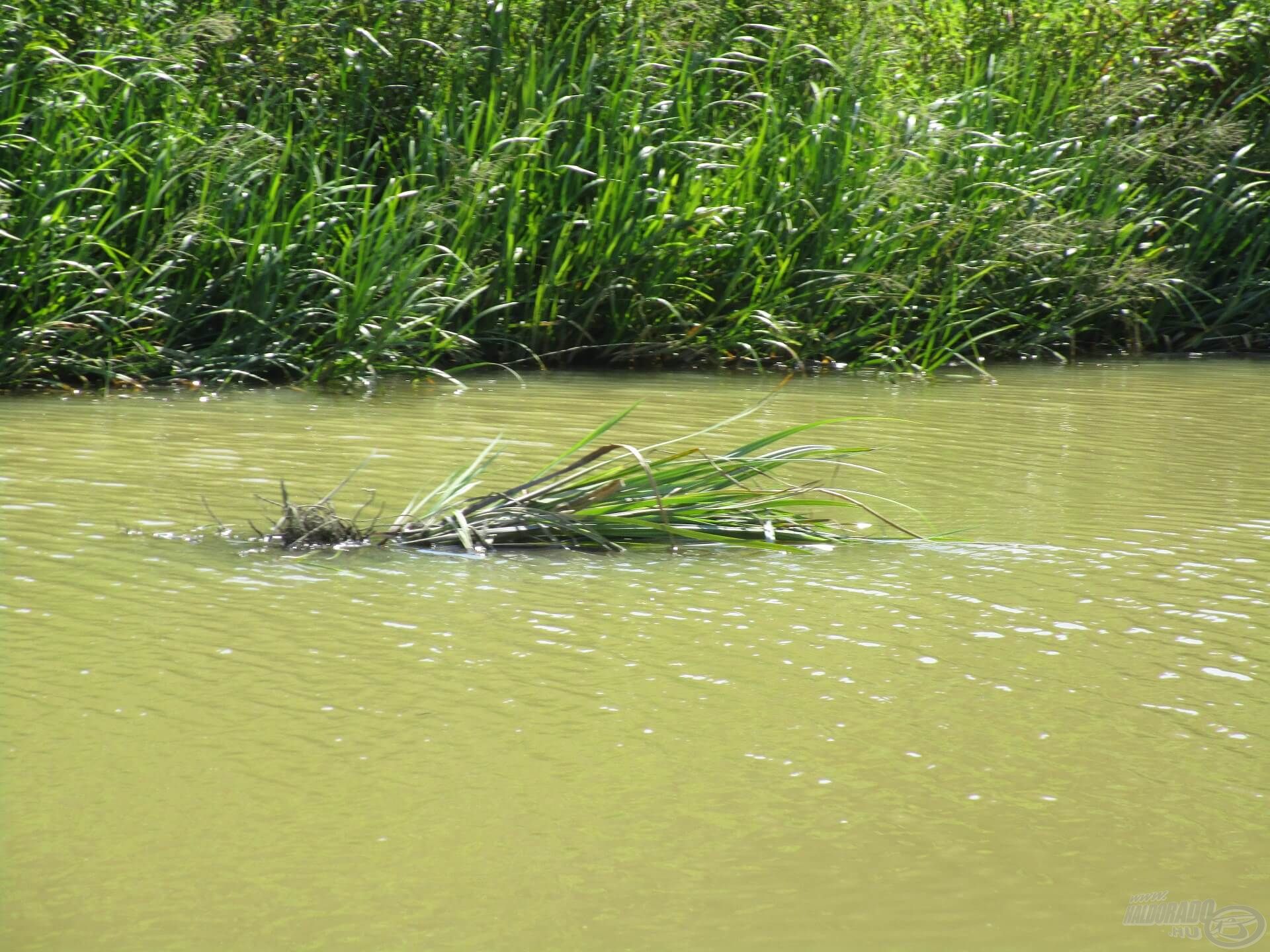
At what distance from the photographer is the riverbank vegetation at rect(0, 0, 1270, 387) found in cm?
621

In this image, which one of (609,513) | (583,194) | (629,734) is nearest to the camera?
(629,734)

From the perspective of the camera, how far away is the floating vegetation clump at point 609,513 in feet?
12.1

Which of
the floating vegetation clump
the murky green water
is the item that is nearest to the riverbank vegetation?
the murky green water

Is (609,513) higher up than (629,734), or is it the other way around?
(609,513)

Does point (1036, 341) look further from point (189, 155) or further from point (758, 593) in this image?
point (758, 593)

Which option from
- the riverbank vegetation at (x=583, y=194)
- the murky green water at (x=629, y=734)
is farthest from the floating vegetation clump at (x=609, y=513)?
the riverbank vegetation at (x=583, y=194)

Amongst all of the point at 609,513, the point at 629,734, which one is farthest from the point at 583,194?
the point at 629,734

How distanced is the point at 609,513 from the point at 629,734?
1307 millimetres

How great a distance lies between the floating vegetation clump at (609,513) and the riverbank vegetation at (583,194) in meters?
2.61

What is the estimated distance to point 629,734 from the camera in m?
2.52

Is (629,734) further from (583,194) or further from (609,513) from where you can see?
(583,194)

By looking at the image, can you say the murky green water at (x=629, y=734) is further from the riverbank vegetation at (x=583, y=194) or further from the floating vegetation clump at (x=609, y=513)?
the riverbank vegetation at (x=583, y=194)

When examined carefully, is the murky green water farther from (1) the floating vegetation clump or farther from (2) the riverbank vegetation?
(2) the riverbank vegetation

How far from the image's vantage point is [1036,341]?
25.8 ft
